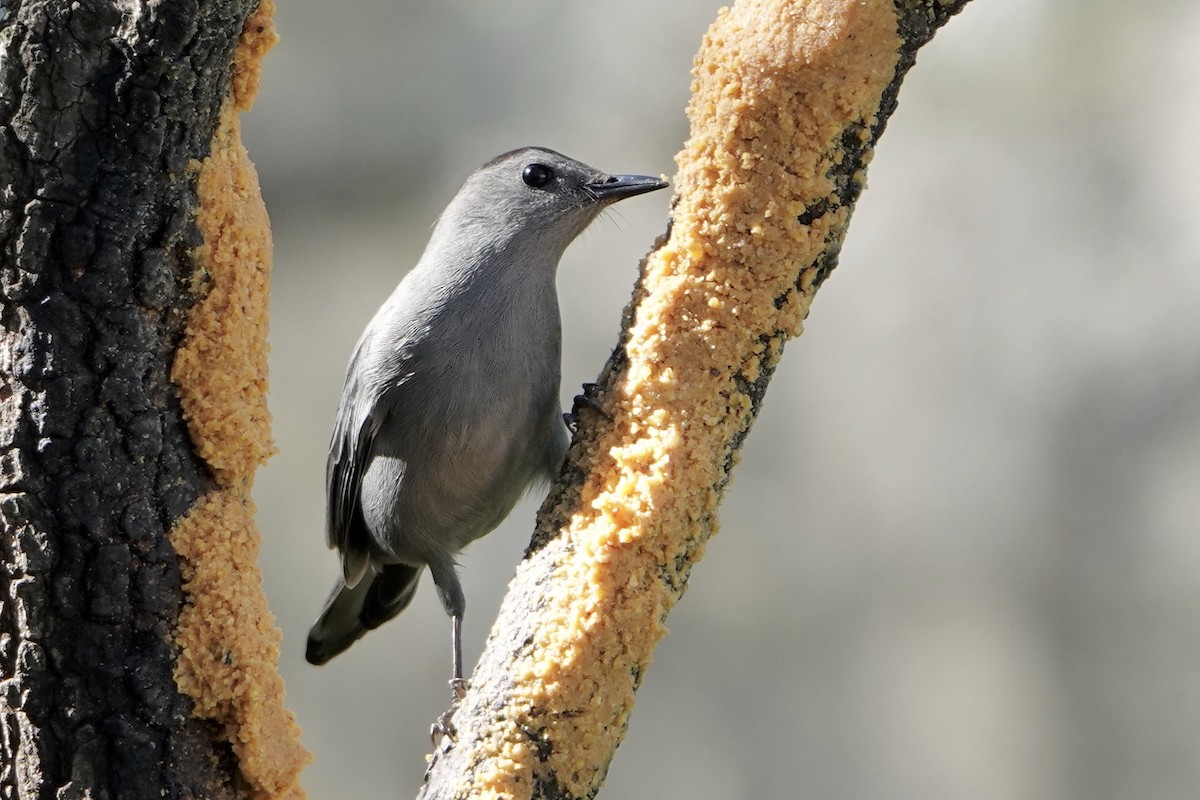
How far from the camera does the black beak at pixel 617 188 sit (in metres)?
Answer: 3.32

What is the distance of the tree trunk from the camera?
6.13 ft

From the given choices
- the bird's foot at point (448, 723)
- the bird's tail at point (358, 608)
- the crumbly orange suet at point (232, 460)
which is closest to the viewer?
the crumbly orange suet at point (232, 460)

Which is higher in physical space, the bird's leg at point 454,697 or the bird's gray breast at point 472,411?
the bird's gray breast at point 472,411

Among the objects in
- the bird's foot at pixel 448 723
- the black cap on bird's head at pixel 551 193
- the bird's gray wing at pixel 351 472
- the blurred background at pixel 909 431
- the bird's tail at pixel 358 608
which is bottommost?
the bird's foot at pixel 448 723

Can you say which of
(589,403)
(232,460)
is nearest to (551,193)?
(589,403)

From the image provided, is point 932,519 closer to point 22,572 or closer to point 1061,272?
point 1061,272

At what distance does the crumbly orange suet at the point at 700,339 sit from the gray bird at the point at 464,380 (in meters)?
0.92

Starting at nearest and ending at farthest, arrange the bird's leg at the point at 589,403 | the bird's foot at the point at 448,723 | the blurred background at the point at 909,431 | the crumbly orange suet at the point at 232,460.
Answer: the crumbly orange suet at the point at 232,460 → the bird's foot at the point at 448,723 → the bird's leg at the point at 589,403 → the blurred background at the point at 909,431

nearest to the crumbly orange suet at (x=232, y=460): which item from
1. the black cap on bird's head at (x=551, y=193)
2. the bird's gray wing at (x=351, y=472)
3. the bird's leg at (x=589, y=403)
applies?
the bird's leg at (x=589, y=403)

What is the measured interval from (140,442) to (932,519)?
17.8 ft

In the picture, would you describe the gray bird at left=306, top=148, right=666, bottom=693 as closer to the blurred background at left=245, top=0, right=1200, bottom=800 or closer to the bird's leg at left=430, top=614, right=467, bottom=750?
the bird's leg at left=430, top=614, right=467, bottom=750

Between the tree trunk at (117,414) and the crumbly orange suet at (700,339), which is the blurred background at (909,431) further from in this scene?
the tree trunk at (117,414)

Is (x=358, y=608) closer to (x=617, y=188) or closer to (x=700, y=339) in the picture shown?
(x=617, y=188)

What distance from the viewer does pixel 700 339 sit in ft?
7.27
